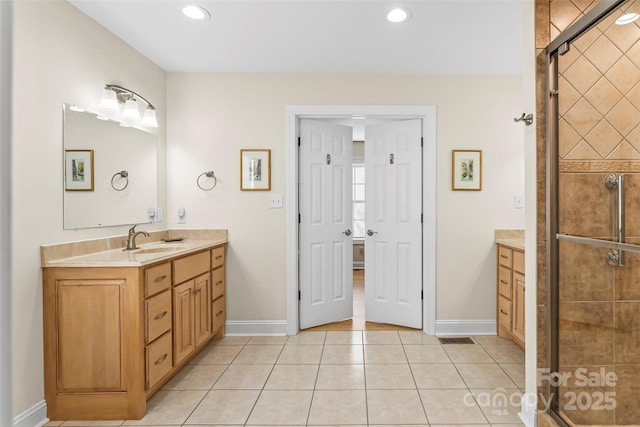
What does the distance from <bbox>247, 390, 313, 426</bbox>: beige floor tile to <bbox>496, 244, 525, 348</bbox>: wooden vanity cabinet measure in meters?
1.76

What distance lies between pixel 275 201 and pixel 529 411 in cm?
238

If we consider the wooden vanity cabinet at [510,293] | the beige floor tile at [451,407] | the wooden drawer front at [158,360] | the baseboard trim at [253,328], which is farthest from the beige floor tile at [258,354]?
the wooden vanity cabinet at [510,293]

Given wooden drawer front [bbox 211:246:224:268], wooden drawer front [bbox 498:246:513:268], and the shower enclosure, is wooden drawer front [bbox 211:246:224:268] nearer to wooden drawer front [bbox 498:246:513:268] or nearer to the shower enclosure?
the shower enclosure

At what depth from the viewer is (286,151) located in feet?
10.4

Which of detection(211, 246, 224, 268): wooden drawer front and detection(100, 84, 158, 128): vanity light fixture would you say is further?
detection(211, 246, 224, 268): wooden drawer front

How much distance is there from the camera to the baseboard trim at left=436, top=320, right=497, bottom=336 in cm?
317

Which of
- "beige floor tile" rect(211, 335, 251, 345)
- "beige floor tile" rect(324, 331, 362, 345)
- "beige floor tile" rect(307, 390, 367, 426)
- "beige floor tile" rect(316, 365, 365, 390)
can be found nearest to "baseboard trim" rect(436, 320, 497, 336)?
"beige floor tile" rect(324, 331, 362, 345)

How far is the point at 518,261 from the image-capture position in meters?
2.74

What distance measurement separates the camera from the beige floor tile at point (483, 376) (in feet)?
7.45

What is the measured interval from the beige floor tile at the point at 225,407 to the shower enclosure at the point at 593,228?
1.69 metres

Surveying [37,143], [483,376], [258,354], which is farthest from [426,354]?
[37,143]

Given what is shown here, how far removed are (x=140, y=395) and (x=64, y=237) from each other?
1045mm

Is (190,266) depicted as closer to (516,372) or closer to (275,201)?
(275,201)

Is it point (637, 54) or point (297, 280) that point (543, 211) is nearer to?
point (637, 54)
